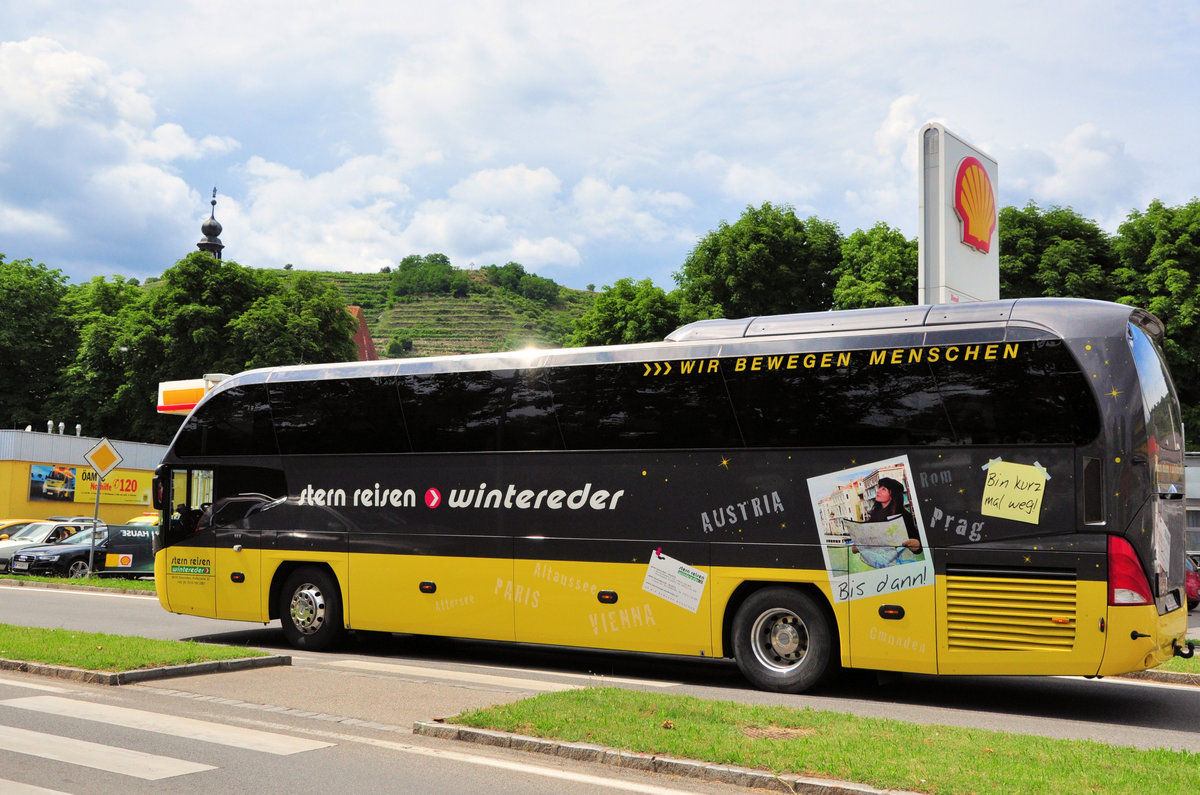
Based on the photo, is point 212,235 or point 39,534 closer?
point 39,534

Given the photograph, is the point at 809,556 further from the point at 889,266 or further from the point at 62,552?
the point at 889,266

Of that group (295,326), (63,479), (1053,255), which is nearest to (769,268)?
(1053,255)

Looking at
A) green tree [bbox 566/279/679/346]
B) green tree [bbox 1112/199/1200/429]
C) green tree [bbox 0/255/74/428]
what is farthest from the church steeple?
green tree [bbox 1112/199/1200/429]

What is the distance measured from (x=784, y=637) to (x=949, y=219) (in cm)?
963

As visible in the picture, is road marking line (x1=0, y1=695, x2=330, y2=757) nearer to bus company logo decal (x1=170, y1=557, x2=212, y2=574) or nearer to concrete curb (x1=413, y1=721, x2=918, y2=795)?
concrete curb (x1=413, y1=721, x2=918, y2=795)

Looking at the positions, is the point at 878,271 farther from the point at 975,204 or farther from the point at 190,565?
the point at 190,565

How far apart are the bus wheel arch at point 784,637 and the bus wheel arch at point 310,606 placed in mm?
5353

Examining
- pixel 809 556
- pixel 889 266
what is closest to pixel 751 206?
pixel 889 266

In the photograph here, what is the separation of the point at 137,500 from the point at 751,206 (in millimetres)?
28167

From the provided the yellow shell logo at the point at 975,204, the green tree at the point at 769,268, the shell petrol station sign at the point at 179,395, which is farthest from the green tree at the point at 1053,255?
the shell petrol station sign at the point at 179,395

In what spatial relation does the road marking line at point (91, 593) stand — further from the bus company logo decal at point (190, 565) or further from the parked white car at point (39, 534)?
the bus company logo decal at point (190, 565)

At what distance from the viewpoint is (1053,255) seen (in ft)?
123

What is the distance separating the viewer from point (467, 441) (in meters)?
13.1

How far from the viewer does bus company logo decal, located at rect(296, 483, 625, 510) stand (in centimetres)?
1218
